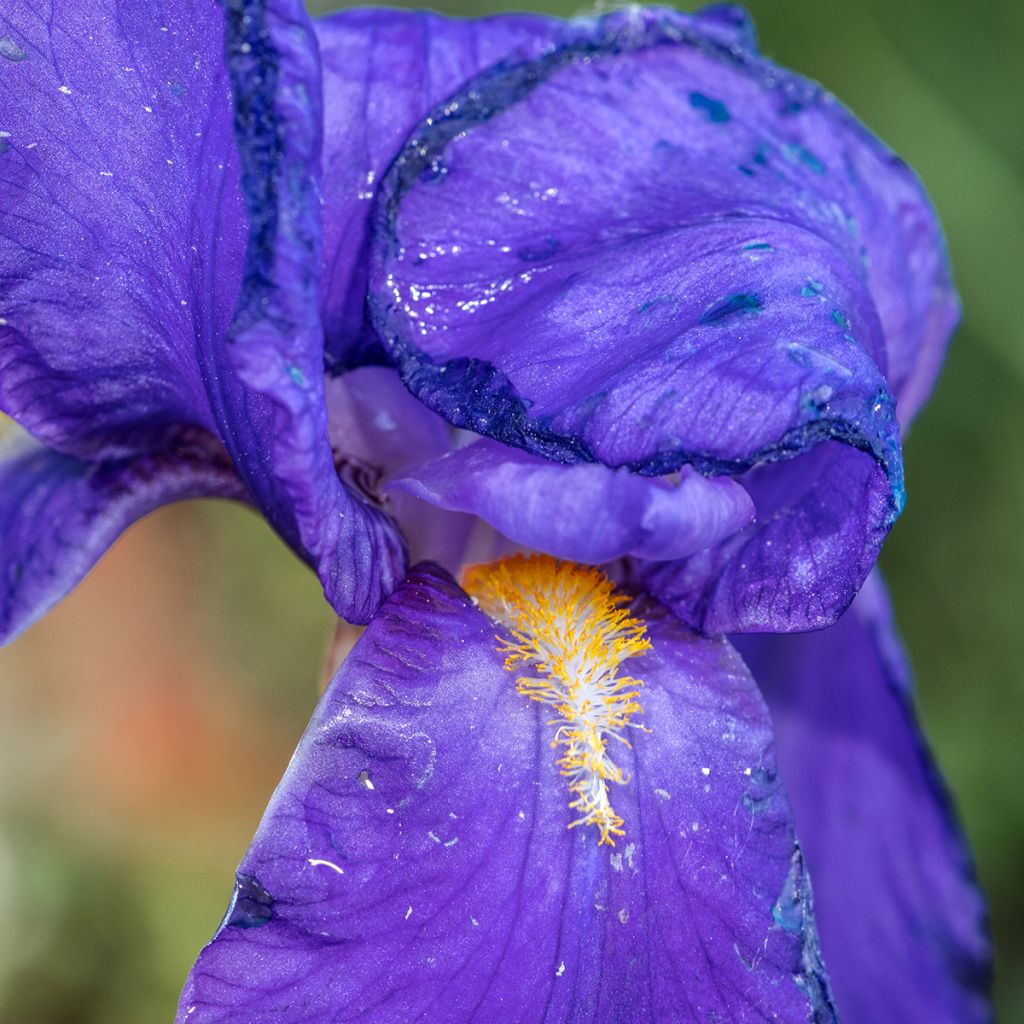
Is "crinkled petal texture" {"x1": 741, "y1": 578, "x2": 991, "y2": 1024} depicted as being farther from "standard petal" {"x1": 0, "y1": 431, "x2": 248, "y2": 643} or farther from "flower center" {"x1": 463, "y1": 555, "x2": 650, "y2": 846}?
"standard petal" {"x1": 0, "y1": 431, "x2": 248, "y2": 643}

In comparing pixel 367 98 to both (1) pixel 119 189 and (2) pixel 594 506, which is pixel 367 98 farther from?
(2) pixel 594 506

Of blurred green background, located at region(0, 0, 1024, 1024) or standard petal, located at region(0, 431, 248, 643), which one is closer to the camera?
standard petal, located at region(0, 431, 248, 643)

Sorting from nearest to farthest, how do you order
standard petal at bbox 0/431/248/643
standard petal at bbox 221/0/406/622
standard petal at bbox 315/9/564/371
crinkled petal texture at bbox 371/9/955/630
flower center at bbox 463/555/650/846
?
standard petal at bbox 221/0/406/622 → crinkled petal texture at bbox 371/9/955/630 → flower center at bbox 463/555/650/846 → standard petal at bbox 315/9/564/371 → standard petal at bbox 0/431/248/643

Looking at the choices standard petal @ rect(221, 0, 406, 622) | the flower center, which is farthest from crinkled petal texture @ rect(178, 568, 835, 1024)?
standard petal @ rect(221, 0, 406, 622)

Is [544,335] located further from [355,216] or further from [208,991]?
[208,991]

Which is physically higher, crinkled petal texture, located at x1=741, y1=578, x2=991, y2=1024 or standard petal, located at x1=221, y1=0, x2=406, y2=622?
standard petal, located at x1=221, y1=0, x2=406, y2=622

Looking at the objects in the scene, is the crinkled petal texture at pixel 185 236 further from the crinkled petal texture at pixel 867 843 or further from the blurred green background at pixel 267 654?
the blurred green background at pixel 267 654

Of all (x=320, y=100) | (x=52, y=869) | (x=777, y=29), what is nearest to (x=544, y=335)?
(x=320, y=100)

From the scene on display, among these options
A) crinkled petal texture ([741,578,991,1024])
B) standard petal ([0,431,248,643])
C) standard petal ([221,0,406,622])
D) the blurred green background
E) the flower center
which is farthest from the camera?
the blurred green background
